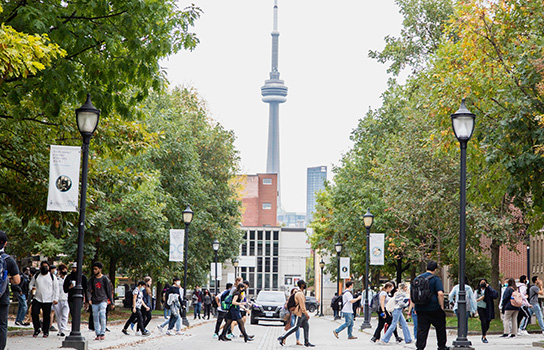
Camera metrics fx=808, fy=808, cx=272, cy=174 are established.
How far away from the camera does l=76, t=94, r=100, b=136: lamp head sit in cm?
1501

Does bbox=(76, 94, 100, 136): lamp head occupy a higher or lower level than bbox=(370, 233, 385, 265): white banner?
higher

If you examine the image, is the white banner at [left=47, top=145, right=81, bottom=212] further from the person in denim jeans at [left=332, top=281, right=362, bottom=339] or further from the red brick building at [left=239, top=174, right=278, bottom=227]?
the red brick building at [left=239, top=174, right=278, bottom=227]

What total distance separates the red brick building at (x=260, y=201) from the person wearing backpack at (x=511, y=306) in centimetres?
10731

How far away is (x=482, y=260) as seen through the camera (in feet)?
179

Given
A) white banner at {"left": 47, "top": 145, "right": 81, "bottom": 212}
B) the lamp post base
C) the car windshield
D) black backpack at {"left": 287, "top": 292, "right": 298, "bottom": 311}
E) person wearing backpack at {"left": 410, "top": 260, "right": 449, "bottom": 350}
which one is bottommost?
the car windshield

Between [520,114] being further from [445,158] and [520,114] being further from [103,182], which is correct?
[445,158]

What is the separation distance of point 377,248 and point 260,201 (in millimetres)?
102444

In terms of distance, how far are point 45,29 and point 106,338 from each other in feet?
33.8

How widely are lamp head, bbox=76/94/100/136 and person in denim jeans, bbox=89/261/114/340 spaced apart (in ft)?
18.3

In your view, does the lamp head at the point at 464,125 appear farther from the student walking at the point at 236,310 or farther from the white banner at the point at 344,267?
the white banner at the point at 344,267

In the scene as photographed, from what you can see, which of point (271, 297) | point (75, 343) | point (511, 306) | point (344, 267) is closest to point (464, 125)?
point (75, 343)

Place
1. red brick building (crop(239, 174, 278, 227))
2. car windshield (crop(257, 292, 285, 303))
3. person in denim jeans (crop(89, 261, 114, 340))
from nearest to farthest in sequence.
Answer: person in denim jeans (crop(89, 261, 114, 340)) < car windshield (crop(257, 292, 285, 303)) < red brick building (crop(239, 174, 278, 227))

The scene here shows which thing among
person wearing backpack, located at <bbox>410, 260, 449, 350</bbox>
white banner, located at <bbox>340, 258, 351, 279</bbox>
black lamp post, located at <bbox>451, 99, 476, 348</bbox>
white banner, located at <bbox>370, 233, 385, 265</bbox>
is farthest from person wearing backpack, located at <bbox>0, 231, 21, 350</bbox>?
white banner, located at <bbox>340, 258, 351, 279</bbox>

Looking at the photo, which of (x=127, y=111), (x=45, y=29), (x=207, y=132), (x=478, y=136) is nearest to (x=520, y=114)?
(x=478, y=136)
